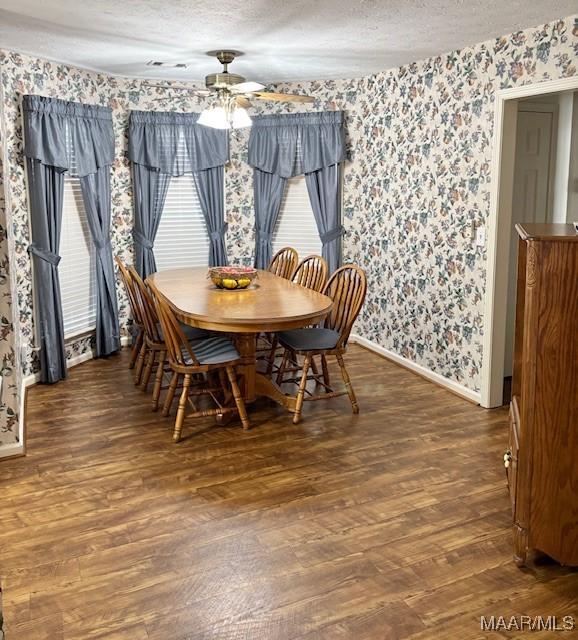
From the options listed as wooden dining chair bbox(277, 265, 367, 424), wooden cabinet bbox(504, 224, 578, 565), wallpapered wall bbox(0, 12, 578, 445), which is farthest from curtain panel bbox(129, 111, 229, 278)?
wooden cabinet bbox(504, 224, 578, 565)

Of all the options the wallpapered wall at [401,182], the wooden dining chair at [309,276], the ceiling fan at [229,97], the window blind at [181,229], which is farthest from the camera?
the window blind at [181,229]

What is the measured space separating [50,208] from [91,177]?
1.95 ft

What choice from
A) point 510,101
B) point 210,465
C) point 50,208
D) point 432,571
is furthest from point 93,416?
point 510,101

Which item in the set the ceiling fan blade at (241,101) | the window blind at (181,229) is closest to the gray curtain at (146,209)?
the window blind at (181,229)

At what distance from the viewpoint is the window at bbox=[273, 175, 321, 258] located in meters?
6.43

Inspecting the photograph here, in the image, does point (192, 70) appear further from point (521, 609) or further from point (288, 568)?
point (521, 609)

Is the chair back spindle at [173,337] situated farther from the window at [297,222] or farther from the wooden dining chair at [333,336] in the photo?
the window at [297,222]

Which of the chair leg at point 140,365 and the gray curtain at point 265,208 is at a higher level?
the gray curtain at point 265,208

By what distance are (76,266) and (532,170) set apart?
146 inches

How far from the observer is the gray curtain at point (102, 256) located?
18.6ft

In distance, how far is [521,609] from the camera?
8.09 feet

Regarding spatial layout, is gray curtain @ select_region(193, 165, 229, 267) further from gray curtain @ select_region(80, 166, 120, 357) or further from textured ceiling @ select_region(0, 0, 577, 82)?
textured ceiling @ select_region(0, 0, 577, 82)

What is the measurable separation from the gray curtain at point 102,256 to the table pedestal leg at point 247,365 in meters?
1.81

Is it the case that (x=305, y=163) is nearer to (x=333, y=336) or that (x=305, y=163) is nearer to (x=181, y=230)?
(x=181, y=230)
